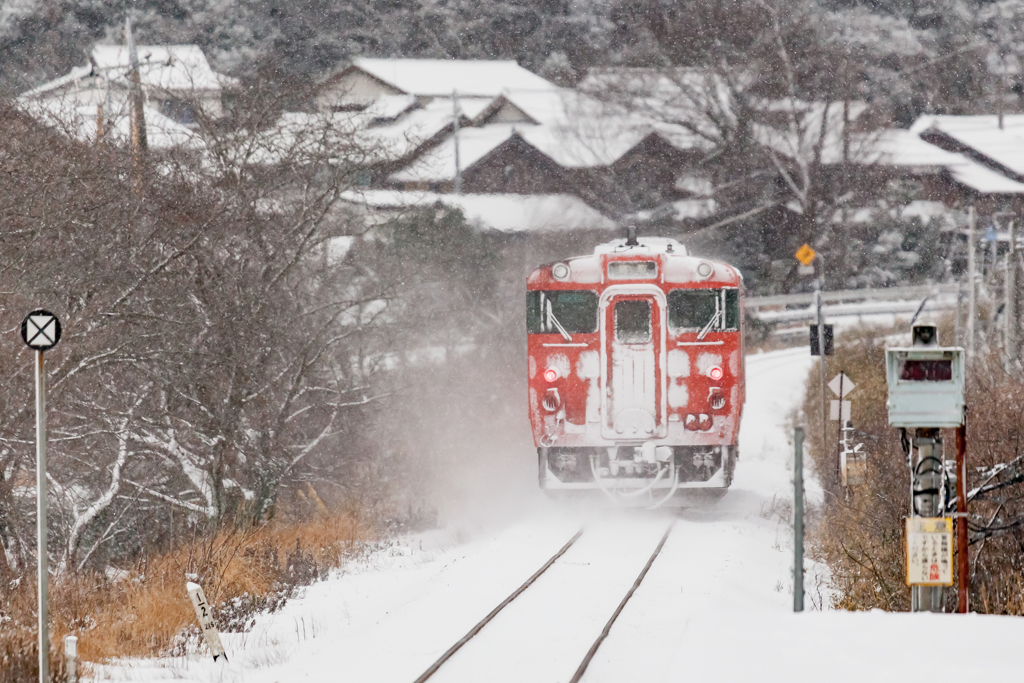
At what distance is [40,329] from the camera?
8258mm

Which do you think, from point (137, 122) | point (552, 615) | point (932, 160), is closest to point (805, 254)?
point (932, 160)

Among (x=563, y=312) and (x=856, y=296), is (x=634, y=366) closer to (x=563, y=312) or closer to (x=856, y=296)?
(x=563, y=312)

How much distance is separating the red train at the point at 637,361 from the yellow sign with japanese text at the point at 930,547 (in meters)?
6.82

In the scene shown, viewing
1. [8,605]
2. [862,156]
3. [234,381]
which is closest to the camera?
[8,605]

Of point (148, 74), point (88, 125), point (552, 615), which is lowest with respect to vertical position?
point (552, 615)

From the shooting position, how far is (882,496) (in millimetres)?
10672

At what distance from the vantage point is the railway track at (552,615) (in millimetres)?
7799

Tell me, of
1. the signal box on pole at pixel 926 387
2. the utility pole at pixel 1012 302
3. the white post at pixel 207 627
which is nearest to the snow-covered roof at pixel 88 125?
the white post at pixel 207 627

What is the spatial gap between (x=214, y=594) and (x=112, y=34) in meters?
70.1

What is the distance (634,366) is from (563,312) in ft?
3.30

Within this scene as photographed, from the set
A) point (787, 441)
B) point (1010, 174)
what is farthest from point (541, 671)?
point (1010, 174)

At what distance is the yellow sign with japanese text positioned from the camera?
660cm

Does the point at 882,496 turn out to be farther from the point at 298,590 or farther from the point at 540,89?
the point at 540,89

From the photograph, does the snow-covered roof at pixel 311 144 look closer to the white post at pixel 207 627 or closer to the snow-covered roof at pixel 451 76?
the white post at pixel 207 627
